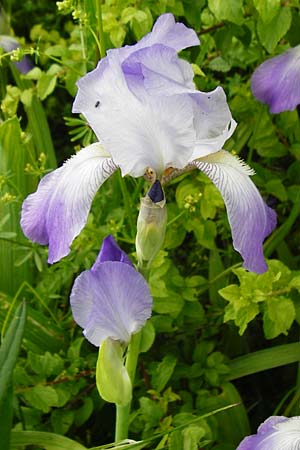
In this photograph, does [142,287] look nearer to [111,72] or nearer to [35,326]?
[111,72]

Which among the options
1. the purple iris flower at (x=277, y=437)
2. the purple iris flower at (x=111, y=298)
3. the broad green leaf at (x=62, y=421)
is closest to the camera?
the purple iris flower at (x=111, y=298)

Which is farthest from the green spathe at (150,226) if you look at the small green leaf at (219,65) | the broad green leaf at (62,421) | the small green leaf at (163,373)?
the small green leaf at (219,65)

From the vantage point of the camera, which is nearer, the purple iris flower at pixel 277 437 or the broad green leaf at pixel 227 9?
the purple iris flower at pixel 277 437

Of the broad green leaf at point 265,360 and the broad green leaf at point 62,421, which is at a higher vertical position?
the broad green leaf at point 62,421

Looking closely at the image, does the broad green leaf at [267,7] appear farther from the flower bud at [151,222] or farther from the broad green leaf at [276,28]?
the flower bud at [151,222]

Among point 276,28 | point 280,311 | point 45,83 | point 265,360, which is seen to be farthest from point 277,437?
point 45,83

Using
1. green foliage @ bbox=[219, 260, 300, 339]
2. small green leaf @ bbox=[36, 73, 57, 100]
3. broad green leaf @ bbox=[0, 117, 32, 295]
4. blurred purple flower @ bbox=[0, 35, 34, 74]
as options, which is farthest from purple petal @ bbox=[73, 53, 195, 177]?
blurred purple flower @ bbox=[0, 35, 34, 74]

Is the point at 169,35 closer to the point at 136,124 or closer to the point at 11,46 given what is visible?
the point at 136,124
